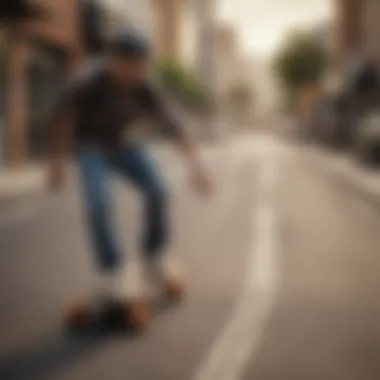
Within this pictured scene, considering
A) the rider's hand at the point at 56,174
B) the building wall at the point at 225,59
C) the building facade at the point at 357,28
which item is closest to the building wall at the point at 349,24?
the building facade at the point at 357,28

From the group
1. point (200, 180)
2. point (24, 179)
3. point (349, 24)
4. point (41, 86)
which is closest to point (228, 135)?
point (200, 180)

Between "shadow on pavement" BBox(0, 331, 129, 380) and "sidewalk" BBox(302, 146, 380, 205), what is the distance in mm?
394

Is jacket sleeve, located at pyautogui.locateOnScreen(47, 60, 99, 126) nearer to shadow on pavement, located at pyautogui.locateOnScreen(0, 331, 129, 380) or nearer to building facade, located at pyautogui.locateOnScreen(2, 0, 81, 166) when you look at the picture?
building facade, located at pyautogui.locateOnScreen(2, 0, 81, 166)

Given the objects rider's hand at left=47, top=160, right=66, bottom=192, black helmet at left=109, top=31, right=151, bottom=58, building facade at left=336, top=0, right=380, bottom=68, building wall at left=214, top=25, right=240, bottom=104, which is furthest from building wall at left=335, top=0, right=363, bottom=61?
rider's hand at left=47, top=160, right=66, bottom=192

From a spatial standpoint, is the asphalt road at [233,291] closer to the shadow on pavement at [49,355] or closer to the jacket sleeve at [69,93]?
the shadow on pavement at [49,355]

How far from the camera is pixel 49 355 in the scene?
1167 mm

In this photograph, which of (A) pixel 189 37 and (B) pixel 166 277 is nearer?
(A) pixel 189 37

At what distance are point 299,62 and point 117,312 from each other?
475 millimetres

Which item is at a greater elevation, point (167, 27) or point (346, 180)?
point (167, 27)

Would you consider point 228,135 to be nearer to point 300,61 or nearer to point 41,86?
point 300,61

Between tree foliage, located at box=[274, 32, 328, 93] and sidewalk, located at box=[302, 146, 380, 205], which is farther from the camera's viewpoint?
sidewalk, located at box=[302, 146, 380, 205]

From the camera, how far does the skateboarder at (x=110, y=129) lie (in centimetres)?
104

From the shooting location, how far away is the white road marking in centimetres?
109

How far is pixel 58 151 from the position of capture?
3.44ft
